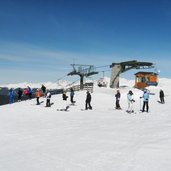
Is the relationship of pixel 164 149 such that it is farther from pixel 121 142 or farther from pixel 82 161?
pixel 82 161

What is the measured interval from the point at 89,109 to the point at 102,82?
74.0 feet

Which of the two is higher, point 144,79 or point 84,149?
point 144,79

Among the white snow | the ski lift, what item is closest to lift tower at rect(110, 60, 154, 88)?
the ski lift

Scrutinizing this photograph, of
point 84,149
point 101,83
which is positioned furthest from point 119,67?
point 84,149

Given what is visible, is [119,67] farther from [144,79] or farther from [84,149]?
[84,149]

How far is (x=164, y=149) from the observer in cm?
995

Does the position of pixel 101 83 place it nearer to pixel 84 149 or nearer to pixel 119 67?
pixel 119 67

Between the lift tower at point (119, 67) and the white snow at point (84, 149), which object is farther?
the lift tower at point (119, 67)

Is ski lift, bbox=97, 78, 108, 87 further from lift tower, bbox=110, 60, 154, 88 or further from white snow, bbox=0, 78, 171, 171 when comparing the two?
A: white snow, bbox=0, 78, 171, 171

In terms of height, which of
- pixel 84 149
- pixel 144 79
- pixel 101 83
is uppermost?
pixel 144 79

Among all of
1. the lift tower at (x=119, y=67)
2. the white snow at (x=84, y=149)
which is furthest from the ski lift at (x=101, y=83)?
the white snow at (x=84, y=149)

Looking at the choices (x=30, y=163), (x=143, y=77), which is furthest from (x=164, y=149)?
(x=143, y=77)

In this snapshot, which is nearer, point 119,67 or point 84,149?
point 84,149

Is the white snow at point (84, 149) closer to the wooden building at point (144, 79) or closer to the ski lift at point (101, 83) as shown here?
the ski lift at point (101, 83)
